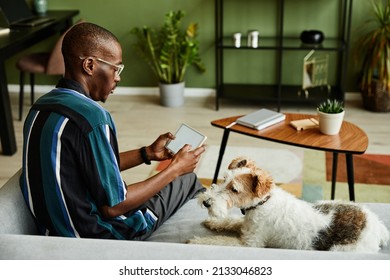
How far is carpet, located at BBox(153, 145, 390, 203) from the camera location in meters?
3.00

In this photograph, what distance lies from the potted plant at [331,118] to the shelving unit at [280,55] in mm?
1828

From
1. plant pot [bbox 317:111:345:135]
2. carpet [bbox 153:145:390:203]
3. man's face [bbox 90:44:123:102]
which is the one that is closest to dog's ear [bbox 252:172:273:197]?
man's face [bbox 90:44:123:102]

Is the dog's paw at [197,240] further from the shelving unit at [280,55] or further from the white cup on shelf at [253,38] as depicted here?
the white cup on shelf at [253,38]

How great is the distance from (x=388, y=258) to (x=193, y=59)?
3.53m

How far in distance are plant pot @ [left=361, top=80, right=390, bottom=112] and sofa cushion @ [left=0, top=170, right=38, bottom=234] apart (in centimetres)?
327

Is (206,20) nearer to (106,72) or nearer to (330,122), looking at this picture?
(330,122)

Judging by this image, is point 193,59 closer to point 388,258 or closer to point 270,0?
point 270,0

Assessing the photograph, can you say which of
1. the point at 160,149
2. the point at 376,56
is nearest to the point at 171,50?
the point at 376,56

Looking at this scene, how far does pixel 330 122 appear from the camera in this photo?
8.11ft

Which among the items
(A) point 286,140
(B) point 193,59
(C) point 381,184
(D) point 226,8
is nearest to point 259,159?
(C) point 381,184

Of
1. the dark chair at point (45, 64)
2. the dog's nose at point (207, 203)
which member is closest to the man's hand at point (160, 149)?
the dog's nose at point (207, 203)

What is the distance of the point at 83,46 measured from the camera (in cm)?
162

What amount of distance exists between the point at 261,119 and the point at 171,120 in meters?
1.70
